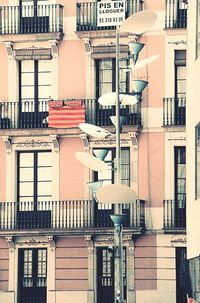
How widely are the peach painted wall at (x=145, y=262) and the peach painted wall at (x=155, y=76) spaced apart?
4.81 meters

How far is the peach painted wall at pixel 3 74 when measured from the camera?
51.9m

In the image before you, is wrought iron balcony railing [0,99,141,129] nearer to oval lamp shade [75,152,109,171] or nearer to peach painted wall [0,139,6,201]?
→ peach painted wall [0,139,6,201]

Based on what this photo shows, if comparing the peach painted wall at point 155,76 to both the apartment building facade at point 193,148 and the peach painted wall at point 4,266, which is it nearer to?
the peach painted wall at point 4,266

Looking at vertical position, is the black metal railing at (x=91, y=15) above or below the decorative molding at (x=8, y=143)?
above

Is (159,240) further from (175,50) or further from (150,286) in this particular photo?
(175,50)

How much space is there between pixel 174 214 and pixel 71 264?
4.14 m

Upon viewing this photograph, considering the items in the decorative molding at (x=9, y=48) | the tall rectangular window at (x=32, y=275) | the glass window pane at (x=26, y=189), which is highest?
the decorative molding at (x=9, y=48)

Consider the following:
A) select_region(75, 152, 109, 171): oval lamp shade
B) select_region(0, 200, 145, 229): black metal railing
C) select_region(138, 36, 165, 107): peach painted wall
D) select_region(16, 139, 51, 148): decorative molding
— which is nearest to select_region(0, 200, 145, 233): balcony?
select_region(0, 200, 145, 229): black metal railing

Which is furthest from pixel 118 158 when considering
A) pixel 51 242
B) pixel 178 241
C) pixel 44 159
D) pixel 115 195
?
pixel 44 159

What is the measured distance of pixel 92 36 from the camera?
51125mm

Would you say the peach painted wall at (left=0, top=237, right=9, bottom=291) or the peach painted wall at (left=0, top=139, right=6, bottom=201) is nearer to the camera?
the peach painted wall at (left=0, top=237, right=9, bottom=291)

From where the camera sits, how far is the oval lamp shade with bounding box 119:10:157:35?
34.1 meters

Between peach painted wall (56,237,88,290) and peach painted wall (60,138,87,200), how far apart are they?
65.1 inches

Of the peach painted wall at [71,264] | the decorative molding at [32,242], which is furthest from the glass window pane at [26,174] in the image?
the peach painted wall at [71,264]
